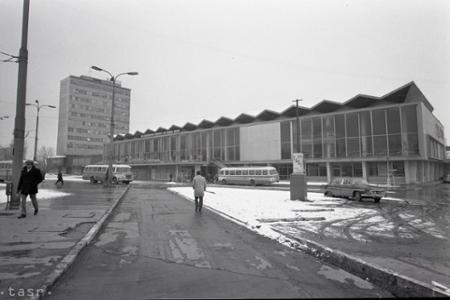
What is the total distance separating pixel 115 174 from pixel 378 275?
3892 cm

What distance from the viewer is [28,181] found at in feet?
33.9

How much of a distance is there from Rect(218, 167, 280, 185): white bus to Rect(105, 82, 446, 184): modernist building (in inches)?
397

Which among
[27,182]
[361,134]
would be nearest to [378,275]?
[27,182]

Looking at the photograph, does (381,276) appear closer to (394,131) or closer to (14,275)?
(14,275)

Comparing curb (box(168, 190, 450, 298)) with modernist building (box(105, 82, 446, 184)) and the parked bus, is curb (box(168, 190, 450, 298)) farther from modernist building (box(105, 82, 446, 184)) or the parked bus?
the parked bus

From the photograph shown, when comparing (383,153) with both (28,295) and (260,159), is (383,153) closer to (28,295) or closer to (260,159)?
(260,159)

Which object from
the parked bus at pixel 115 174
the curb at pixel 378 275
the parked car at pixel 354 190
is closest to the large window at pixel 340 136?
the parked car at pixel 354 190

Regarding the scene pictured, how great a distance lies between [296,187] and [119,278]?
1400 cm

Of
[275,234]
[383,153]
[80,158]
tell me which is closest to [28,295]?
[275,234]

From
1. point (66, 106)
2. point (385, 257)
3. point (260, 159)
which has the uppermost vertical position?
point (66, 106)

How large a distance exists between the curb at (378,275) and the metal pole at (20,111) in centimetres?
1061

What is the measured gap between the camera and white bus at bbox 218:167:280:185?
3894 cm

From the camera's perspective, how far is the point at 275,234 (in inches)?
313

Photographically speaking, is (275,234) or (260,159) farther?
(260,159)
